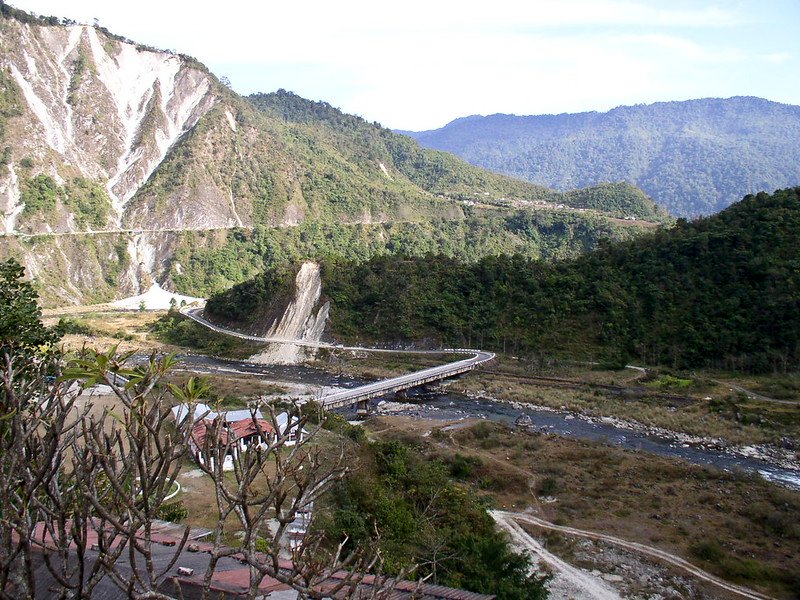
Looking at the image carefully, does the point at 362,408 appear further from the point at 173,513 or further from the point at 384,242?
the point at 384,242

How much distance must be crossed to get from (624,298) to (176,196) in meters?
72.4

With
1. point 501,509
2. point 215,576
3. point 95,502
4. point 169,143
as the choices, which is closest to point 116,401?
point 501,509

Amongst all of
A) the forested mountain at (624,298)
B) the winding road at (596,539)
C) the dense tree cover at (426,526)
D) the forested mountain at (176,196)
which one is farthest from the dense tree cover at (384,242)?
the dense tree cover at (426,526)

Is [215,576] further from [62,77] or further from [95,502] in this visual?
[62,77]

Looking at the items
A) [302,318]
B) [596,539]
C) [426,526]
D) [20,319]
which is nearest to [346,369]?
[302,318]

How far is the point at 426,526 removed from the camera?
54.4 feet

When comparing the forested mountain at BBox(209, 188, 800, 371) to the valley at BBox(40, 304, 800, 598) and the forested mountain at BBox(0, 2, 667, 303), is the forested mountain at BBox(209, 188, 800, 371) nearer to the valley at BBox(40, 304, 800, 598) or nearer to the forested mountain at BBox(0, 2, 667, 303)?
the valley at BBox(40, 304, 800, 598)

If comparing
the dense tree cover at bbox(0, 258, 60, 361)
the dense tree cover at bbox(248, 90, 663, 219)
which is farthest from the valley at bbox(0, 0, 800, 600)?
the dense tree cover at bbox(248, 90, 663, 219)

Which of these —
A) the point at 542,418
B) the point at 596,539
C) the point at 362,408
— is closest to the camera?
the point at 596,539

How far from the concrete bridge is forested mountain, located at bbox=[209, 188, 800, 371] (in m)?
2.29

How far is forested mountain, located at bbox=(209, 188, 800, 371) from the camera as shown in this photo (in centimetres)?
4356

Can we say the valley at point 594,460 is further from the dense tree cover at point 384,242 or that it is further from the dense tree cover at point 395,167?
the dense tree cover at point 395,167

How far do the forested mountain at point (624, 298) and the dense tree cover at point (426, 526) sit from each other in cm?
2853

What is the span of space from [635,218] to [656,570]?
9821 centimetres
